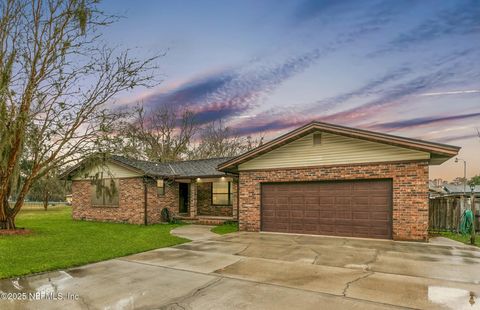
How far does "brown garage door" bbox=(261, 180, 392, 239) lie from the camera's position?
35.7 ft

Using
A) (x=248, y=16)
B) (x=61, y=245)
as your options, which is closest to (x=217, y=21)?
(x=248, y=16)

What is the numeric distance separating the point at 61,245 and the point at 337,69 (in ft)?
44.8

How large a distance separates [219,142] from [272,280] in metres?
34.8

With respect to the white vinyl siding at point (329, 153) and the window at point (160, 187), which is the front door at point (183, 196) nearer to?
the window at point (160, 187)

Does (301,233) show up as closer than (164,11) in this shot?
Yes

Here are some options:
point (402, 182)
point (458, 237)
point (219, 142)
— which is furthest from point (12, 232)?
point (219, 142)

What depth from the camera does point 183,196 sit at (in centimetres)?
2012

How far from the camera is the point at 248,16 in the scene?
12.9m

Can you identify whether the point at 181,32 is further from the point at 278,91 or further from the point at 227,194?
the point at 227,194

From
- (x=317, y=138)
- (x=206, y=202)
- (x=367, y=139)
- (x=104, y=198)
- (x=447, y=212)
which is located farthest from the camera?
(x=206, y=202)

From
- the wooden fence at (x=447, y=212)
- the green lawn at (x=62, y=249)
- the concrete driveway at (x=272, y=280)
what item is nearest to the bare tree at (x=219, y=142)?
the wooden fence at (x=447, y=212)

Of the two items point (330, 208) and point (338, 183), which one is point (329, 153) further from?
point (330, 208)

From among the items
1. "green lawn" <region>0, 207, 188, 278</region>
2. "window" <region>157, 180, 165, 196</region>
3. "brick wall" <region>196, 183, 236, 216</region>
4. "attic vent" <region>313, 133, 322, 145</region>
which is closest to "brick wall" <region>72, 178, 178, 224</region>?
"window" <region>157, 180, 165, 196</region>

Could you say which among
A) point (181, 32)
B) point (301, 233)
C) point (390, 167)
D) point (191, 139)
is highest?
point (181, 32)
